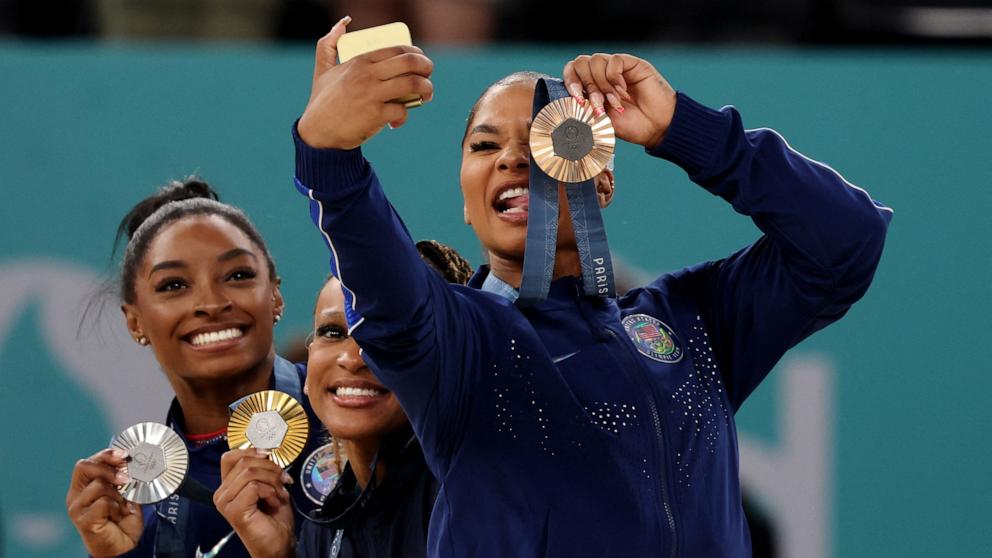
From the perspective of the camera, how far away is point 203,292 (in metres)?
2.49

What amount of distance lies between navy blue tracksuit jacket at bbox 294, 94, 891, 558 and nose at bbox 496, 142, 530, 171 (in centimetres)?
17

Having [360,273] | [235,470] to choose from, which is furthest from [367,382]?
[360,273]

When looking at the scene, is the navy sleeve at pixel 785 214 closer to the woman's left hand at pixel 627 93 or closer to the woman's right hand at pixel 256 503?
the woman's left hand at pixel 627 93

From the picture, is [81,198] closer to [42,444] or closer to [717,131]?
[42,444]

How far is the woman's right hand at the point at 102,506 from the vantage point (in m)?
2.27

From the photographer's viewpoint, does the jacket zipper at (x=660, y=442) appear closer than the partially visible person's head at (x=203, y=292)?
Yes

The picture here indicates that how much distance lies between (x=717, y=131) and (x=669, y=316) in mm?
269

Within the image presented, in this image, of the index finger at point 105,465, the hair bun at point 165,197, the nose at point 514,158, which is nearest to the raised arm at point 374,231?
the nose at point 514,158

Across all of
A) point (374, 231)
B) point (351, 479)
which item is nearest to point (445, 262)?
point (351, 479)

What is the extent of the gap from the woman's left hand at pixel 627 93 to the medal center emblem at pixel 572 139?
42mm

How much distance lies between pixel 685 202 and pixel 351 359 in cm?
145

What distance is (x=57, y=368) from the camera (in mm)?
3451

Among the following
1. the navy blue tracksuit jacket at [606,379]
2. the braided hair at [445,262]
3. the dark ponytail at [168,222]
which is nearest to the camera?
the navy blue tracksuit jacket at [606,379]

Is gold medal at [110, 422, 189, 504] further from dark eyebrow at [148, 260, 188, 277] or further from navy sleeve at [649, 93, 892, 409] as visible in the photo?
navy sleeve at [649, 93, 892, 409]
